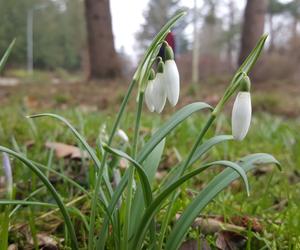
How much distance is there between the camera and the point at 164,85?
3.27 ft

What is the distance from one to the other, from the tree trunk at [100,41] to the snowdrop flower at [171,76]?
863cm

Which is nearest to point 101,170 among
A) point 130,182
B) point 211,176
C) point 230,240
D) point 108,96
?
point 130,182

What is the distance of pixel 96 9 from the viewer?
366 inches

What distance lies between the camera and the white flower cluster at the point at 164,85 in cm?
97

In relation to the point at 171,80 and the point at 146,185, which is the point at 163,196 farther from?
the point at 171,80

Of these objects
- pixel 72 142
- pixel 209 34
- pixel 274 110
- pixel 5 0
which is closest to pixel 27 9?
pixel 5 0

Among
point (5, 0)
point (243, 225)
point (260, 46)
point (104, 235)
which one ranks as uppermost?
point (5, 0)

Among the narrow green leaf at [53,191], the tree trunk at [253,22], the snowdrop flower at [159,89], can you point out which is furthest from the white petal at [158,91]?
the tree trunk at [253,22]

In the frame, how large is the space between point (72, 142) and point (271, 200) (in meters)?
1.35

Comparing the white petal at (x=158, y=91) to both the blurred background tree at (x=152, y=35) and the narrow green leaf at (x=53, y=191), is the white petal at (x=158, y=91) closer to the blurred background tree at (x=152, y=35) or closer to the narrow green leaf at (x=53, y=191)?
the narrow green leaf at (x=53, y=191)

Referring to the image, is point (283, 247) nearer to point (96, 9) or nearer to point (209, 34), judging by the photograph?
point (96, 9)

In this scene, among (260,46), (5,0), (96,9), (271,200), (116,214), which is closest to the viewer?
(260,46)

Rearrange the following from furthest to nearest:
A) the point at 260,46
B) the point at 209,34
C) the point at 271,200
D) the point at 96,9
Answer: the point at 209,34
the point at 96,9
the point at 271,200
the point at 260,46

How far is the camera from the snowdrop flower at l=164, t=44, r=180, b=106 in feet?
3.18
